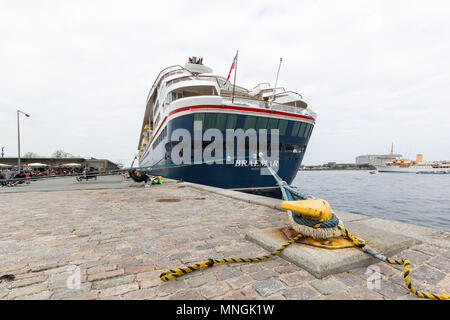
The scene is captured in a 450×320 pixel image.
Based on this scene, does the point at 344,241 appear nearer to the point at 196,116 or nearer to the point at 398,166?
the point at 196,116

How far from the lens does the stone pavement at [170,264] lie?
6.35 ft

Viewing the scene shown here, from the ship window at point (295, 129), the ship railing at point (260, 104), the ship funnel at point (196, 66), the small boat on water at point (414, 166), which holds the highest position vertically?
the ship funnel at point (196, 66)

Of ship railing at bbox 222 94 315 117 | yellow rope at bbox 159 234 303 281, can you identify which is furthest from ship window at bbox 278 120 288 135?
yellow rope at bbox 159 234 303 281

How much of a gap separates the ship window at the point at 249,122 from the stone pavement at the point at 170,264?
10385mm

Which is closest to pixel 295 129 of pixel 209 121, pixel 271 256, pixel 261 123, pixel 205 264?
pixel 261 123

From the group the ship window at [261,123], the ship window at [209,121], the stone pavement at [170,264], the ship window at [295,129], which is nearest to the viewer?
the stone pavement at [170,264]

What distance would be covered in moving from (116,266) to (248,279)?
1593mm

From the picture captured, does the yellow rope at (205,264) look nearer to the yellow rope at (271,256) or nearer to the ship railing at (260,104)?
the yellow rope at (271,256)

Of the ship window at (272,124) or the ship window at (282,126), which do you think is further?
the ship window at (282,126)

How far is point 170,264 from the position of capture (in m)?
2.49

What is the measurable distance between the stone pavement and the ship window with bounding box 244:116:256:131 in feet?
34.1

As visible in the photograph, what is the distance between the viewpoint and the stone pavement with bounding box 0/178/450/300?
1936 millimetres

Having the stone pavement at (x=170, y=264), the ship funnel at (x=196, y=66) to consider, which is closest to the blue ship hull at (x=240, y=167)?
the stone pavement at (x=170, y=264)
